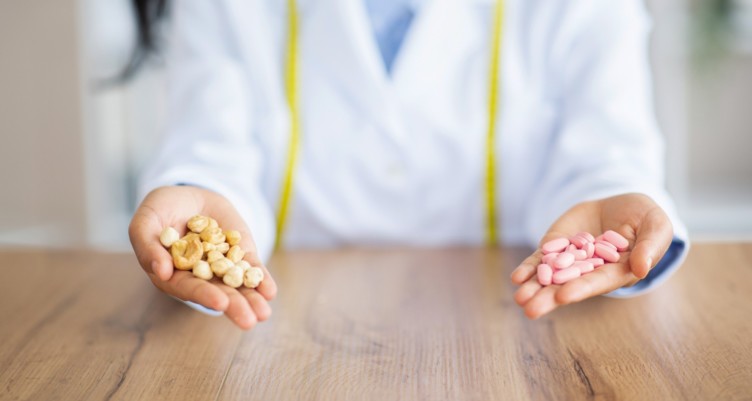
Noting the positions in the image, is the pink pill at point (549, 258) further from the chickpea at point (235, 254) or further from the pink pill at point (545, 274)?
the chickpea at point (235, 254)

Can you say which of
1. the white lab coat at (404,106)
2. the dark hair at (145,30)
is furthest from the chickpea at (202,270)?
the dark hair at (145,30)

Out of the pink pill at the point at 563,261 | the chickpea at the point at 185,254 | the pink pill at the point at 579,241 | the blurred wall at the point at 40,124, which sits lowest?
the blurred wall at the point at 40,124

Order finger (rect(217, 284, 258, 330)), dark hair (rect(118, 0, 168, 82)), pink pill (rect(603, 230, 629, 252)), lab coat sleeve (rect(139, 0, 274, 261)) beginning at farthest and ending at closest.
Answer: dark hair (rect(118, 0, 168, 82)), lab coat sleeve (rect(139, 0, 274, 261)), pink pill (rect(603, 230, 629, 252)), finger (rect(217, 284, 258, 330))

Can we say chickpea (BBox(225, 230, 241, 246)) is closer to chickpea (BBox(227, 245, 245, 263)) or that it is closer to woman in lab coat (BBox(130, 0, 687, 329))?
chickpea (BBox(227, 245, 245, 263))

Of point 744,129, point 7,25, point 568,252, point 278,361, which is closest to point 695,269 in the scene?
point 568,252

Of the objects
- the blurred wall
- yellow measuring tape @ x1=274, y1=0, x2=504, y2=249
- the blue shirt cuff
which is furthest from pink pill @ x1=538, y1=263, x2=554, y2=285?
the blurred wall

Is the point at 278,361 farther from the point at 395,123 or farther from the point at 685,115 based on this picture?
the point at 685,115
